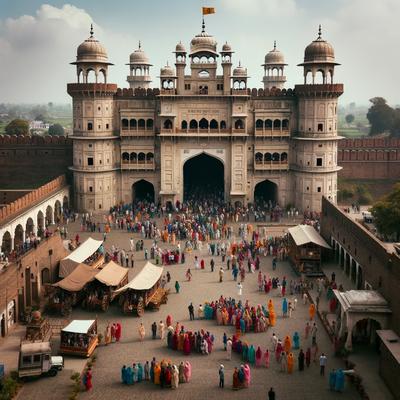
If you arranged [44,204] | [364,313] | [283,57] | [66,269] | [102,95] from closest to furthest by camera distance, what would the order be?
[364,313]
[66,269]
[44,204]
[102,95]
[283,57]

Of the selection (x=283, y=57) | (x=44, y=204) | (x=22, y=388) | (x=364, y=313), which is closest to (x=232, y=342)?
(x=364, y=313)

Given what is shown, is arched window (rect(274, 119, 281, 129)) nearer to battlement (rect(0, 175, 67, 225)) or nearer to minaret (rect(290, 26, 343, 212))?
minaret (rect(290, 26, 343, 212))

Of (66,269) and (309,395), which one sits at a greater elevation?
(66,269)

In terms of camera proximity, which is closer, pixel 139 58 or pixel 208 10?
pixel 208 10

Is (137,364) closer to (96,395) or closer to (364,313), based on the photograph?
(96,395)

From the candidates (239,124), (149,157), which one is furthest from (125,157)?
(239,124)

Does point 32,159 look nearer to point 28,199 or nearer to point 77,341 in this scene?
point 28,199

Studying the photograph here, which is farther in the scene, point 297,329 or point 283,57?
point 283,57
